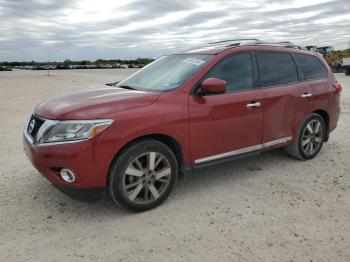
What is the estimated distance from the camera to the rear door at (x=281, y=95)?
4812 millimetres

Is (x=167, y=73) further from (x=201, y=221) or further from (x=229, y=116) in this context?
(x=201, y=221)

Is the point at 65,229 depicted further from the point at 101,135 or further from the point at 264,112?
the point at 264,112

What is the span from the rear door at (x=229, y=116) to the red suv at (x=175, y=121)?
1 centimetres

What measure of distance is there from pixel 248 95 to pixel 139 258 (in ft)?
8.12

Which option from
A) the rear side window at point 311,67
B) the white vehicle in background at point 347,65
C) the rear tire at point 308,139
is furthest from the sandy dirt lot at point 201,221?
the white vehicle in background at point 347,65

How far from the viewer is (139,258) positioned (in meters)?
3.04

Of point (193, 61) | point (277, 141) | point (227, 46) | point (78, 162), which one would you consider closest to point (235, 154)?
point (277, 141)

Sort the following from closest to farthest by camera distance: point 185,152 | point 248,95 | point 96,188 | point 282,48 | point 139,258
Result: 1. point 139,258
2. point 96,188
3. point 185,152
4. point 248,95
5. point 282,48

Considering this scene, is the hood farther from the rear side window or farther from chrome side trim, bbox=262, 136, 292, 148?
the rear side window

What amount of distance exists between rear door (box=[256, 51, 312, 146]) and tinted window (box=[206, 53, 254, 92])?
7.8 inches

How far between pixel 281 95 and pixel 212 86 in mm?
1407

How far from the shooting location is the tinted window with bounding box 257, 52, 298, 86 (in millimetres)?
4855

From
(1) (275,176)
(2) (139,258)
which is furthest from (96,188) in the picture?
(1) (275,176)

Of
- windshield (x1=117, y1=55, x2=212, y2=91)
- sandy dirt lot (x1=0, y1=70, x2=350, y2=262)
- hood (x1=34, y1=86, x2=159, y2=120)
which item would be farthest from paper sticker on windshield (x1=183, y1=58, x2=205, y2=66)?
sandy dirt lot (x1=0, y1=70, x2=350, y2=262)
